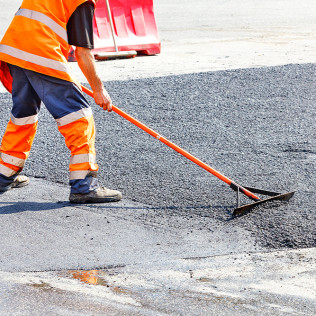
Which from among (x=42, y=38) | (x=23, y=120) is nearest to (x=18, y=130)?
(x=23, y=120)

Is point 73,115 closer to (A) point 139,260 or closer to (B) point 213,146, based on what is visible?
(A) point 139,260

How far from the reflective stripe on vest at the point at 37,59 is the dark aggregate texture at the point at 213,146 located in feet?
3.26

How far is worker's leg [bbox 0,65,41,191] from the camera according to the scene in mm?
4441

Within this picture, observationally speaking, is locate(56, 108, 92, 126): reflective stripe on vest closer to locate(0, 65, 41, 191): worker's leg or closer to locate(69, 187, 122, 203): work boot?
locate(0, 65, 41, 191): worker's leg

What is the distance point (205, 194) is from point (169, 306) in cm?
165

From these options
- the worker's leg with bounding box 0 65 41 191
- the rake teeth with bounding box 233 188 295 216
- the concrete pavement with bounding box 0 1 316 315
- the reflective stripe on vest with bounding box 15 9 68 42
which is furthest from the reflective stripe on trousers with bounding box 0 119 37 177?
the rake teeth with bounding box 233 188 295 216

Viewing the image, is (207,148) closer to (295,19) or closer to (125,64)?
(125,64)

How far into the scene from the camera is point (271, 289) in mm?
3117

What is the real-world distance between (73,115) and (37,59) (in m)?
0.42

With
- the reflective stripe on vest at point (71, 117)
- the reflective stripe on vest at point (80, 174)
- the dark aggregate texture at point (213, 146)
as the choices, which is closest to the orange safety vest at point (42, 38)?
the reflective stripe on vest at point (71, 117)

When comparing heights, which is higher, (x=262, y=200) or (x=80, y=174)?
(x=80, y=174)

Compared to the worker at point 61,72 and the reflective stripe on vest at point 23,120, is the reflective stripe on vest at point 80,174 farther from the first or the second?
the reflective stripe on vest at point 23,120

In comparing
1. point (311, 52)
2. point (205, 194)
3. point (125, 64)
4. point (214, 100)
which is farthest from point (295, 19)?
point (205, 194)

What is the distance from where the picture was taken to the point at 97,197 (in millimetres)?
4410
